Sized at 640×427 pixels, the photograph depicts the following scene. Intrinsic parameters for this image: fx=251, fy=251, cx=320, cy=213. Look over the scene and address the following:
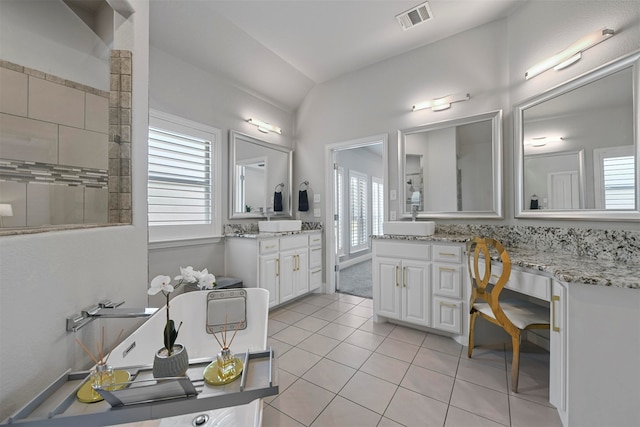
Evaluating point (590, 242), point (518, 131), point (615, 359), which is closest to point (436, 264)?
point (590, 242)

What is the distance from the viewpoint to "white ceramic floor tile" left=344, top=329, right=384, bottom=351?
2207 mm

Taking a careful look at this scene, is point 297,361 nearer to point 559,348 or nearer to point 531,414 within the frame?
point 531,414

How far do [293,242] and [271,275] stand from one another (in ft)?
1.65

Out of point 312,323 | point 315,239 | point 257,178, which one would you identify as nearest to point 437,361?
point 312,323

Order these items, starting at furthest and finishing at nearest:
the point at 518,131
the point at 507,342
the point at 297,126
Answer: the point at 297,126 → the point at 518,131 → the point at 507,342

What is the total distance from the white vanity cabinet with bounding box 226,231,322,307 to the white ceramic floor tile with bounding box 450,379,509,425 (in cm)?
187

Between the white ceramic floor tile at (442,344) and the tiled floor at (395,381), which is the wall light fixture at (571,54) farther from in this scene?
the white ceramic floor tile at (442,344)

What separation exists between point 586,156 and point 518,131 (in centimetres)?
59

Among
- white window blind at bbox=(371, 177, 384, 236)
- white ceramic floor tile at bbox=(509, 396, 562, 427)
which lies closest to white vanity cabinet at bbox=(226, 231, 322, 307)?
white ceramic floor tile at bbox=(509, 396, 562, 427)

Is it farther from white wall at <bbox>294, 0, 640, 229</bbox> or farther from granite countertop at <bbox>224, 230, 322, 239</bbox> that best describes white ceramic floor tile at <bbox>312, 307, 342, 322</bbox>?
white wall at <bbox>294, 0, 640, 229</bbox>

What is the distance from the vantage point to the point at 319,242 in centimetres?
358

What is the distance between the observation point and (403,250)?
2471mm

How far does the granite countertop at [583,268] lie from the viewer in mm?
1166

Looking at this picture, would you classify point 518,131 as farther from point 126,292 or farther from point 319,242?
point 126,292
